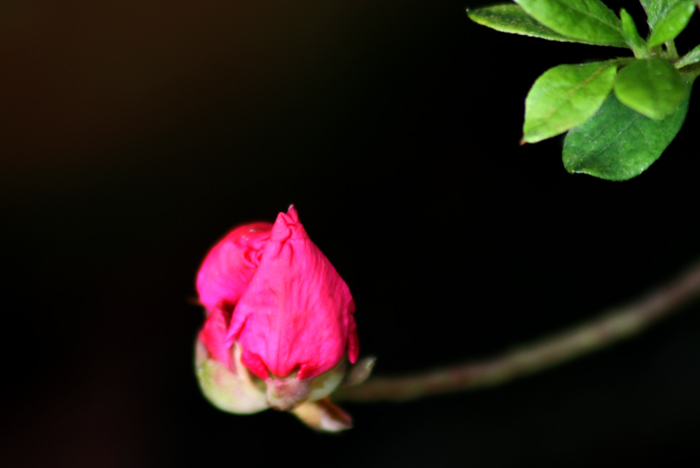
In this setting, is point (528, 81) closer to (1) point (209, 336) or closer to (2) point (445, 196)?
(2) point (445, 196)

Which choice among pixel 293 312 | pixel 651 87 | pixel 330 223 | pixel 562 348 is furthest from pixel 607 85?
pixel 330 223

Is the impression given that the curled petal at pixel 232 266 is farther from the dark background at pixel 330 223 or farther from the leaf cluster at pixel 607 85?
the dark background at pixel 330 223

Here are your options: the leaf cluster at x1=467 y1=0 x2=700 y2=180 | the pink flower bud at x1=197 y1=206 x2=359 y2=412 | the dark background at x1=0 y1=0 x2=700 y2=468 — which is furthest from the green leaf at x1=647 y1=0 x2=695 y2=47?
the dark background at x1=0 y1=0 x2=700 y2=468

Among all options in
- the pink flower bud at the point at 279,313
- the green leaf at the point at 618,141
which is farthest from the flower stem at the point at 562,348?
the green leaf at the point at 618,141

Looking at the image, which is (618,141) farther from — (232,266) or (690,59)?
(232,266)

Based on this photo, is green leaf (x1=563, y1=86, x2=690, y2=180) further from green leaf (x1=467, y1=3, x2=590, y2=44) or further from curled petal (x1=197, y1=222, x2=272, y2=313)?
curled petal (x1=197, y1=222, x2=272, y2=313)

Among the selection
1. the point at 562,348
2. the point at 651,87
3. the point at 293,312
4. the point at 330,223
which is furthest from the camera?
the point at 330,223
